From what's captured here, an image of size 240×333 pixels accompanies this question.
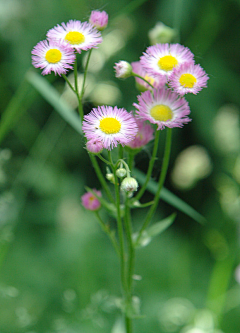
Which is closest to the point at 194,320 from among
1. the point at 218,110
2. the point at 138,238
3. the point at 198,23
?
the point at 138,238

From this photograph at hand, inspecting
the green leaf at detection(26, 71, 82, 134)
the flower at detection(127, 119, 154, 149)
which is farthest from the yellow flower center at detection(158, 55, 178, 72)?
the green leaf at detection(26, 71, 82, 134)

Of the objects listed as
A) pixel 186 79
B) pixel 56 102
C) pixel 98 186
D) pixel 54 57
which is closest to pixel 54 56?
pixel 54 57

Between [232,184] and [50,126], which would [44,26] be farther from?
[232,184]

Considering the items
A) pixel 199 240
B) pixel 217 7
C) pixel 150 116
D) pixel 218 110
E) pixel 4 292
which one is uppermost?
pixel 217 7

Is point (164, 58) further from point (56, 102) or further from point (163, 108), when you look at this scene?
point (56, 102)

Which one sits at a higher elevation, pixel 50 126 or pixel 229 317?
pixel 50 126

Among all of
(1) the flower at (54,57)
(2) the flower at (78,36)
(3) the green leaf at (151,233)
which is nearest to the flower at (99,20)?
(2) the flower at (78,36)

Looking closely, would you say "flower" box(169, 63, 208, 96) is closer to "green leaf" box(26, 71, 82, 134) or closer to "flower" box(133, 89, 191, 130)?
"flower" box(133, 89, 191, 130)
